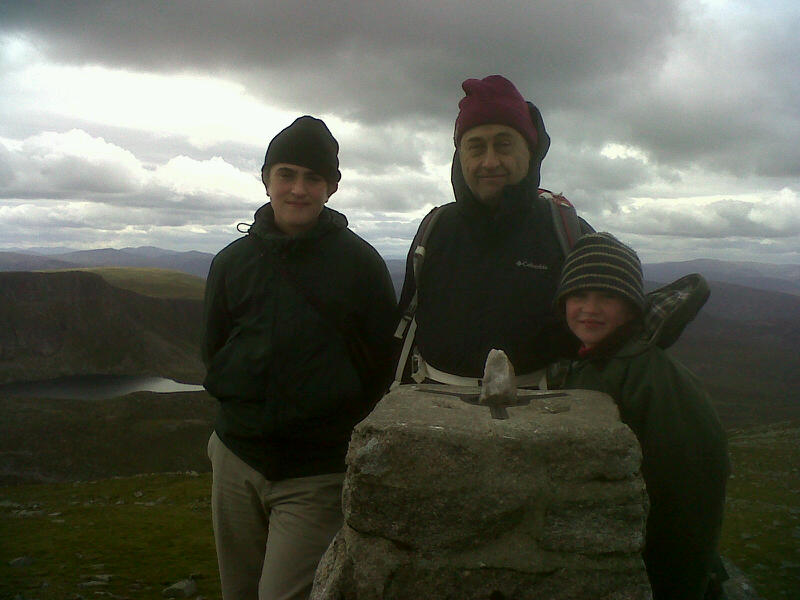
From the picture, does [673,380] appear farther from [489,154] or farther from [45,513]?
[45,513]

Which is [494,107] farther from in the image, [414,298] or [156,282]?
[156,282]

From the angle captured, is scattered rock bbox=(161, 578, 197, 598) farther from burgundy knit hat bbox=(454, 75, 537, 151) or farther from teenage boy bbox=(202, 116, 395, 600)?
burgundy knit hat bbox=(454, 75, 537, 151)

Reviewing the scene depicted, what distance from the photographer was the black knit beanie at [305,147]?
489 centimetres

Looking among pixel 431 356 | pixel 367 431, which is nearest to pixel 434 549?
pixel 367 431

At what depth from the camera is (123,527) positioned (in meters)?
20.6

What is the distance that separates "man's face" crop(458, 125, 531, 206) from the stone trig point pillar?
2048 mm

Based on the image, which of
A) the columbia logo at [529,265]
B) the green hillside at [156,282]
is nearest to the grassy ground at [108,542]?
the columbia logo at [529,265]

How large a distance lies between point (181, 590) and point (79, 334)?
11893 cm

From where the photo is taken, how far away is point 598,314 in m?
3.88

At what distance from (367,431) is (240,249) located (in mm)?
2579

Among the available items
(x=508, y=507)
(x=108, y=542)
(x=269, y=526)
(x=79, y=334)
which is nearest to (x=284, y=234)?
(x=269, y=526)

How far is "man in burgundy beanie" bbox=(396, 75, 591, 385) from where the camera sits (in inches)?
172

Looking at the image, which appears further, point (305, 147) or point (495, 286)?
point (305, 147)

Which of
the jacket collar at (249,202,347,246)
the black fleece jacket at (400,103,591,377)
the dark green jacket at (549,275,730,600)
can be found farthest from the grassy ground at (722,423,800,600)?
the jacket collar at (249,202,347,246)
